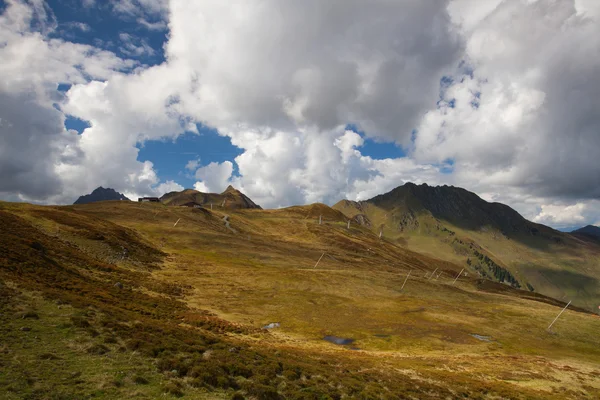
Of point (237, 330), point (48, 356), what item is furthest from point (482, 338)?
point (48, 356)

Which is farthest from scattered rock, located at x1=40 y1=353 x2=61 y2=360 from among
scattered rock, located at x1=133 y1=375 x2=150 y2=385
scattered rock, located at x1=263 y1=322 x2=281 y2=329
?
scattered rock, located at x1=263 y1=322 x2=281 y2=329

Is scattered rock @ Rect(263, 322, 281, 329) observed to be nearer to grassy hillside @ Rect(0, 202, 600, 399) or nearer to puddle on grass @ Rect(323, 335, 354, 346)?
grassy hillside @ Rect(0, 202, 600, 399)

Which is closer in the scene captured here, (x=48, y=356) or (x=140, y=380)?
(x=140, y=380)

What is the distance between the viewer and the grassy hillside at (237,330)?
2333 cm

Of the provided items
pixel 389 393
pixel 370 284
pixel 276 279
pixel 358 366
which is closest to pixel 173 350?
pixel 389 393

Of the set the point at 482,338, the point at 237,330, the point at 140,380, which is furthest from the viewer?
the point at 482,338

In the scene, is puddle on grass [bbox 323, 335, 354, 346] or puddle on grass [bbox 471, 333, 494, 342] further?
puddle on grass [bbox 471, 333, 494, 342]

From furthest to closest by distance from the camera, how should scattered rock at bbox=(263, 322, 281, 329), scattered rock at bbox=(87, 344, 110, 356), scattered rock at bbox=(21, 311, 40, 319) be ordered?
scattered rock at bbox=(263, 322, 281, 329) → scattered rock at bbox=(21, 311, 40, 319) → scattered rock at bbox=(87, 344, 110, 356)

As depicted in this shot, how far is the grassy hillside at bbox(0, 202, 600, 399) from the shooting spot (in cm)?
2333

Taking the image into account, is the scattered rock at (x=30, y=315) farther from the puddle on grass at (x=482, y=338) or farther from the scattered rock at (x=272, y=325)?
the puddle on grass at (x=482, y=338)

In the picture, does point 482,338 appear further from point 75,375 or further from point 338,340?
point 75,375

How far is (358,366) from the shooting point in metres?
40.8

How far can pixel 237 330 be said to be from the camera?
55.4 m

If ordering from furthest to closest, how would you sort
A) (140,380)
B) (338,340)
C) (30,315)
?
(338,340), (30,315), (140,380)
